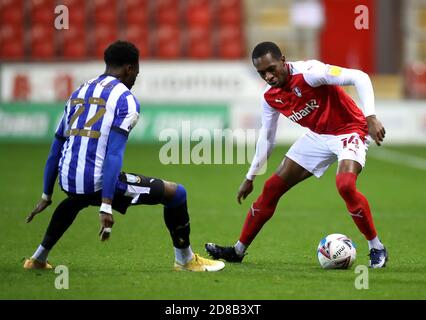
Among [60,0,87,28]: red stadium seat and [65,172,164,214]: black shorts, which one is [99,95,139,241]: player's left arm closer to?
[65,172,164,214]: black shorts

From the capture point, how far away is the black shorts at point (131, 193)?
6840 millimetres

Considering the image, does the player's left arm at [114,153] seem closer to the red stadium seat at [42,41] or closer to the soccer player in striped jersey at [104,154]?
the soccer player in striped jersey at [104,154]

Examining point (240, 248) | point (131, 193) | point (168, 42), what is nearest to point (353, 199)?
point (240, 248)

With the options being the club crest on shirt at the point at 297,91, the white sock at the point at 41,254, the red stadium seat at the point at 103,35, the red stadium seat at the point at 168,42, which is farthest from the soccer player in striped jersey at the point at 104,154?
the red stadium seat at the point at 103,35

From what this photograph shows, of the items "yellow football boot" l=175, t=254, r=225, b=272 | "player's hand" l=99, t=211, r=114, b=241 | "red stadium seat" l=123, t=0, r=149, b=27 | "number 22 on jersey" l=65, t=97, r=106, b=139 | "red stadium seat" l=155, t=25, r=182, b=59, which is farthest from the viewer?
"red stadium seat" l=123, t=0, r=149, b=27

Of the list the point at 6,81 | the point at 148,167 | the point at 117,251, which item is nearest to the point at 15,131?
the point at 6,81

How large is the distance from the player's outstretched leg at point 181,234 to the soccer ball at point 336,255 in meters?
0.82

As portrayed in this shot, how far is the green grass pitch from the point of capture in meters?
6.52

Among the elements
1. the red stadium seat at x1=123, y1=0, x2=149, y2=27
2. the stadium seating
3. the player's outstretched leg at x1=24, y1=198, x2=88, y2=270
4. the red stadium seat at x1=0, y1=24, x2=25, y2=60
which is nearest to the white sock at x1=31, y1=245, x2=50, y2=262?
the player's outstretched leg at x1=24, y1=198, x2=88, y2=270

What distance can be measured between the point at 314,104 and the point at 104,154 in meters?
1.91

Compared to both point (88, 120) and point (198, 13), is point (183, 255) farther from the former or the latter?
point (198, 13)

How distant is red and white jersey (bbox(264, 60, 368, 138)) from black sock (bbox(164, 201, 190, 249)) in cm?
131
